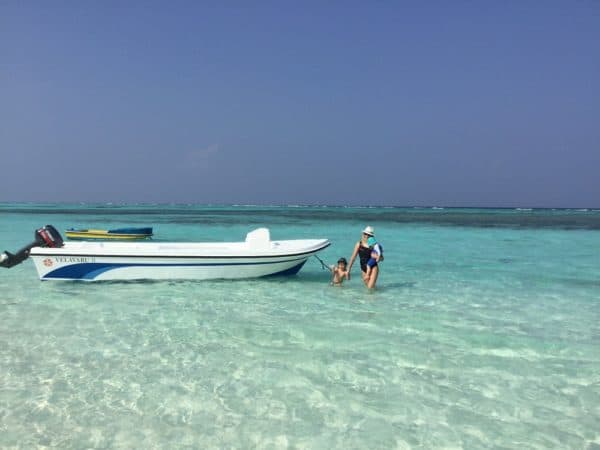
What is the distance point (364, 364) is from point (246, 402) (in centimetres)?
187

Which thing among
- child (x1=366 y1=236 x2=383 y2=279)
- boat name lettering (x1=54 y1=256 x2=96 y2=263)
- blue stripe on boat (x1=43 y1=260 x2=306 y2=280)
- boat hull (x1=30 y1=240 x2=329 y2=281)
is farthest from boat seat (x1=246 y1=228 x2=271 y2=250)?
boat name lettering (x1=54 y1=256 x2=96 y2=263)

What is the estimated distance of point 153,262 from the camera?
37.8 ft

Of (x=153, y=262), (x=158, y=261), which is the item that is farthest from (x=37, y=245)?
(x=158, y=261)

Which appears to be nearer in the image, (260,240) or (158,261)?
(158,261)

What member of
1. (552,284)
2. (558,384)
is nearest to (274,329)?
(558,384)

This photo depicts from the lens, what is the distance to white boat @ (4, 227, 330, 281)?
11336mm

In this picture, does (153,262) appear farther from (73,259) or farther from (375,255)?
(375,255)

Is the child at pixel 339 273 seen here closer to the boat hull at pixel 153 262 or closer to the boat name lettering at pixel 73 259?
the boat hull at pixel 153 262

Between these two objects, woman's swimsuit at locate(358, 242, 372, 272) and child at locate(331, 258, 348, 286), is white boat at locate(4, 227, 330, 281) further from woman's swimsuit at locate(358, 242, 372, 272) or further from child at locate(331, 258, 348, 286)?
woman's swimsuit at locate(358, 242, 372, 272)

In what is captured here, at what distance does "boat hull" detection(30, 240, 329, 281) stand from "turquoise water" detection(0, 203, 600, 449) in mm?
382

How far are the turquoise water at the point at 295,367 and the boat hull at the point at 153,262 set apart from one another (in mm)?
382

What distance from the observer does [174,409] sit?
5000 millimetres

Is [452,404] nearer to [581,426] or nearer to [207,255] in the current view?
[581,426]

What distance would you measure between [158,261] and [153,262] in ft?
0.43
